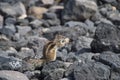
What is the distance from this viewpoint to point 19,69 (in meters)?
11.3

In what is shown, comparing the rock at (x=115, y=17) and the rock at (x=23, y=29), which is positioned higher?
the rock at (x=23, y=29)

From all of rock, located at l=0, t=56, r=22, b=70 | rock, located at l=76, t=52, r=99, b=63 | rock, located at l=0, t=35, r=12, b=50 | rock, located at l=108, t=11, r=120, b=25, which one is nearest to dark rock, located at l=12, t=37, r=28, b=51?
rock, located at l=0, t=35, r=12, b=50

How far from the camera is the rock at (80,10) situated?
17.8 meters

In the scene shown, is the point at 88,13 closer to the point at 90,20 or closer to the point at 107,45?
the point at 90,20

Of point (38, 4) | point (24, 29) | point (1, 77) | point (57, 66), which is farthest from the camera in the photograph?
point (38, 4)

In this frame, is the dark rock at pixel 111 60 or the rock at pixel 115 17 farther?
the rock at pixel 115 17

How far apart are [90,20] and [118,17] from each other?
0.90m

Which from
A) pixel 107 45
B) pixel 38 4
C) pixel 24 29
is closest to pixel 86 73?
pixel 107 45

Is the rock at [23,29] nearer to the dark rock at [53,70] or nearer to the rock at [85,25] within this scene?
the rock at [85,25]

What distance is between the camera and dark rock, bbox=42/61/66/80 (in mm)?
10812

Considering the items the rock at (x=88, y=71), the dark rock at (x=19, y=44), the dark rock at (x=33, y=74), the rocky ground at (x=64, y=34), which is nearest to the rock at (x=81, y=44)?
the rocky ground at (x=64, y=34)

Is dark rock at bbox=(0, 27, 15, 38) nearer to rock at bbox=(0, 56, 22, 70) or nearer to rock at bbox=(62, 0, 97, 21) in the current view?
rock at bbox=(62, 0, 97, 21)

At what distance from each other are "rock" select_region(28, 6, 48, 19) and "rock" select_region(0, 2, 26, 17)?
0.78 ft

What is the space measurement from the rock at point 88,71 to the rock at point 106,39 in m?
1.99
